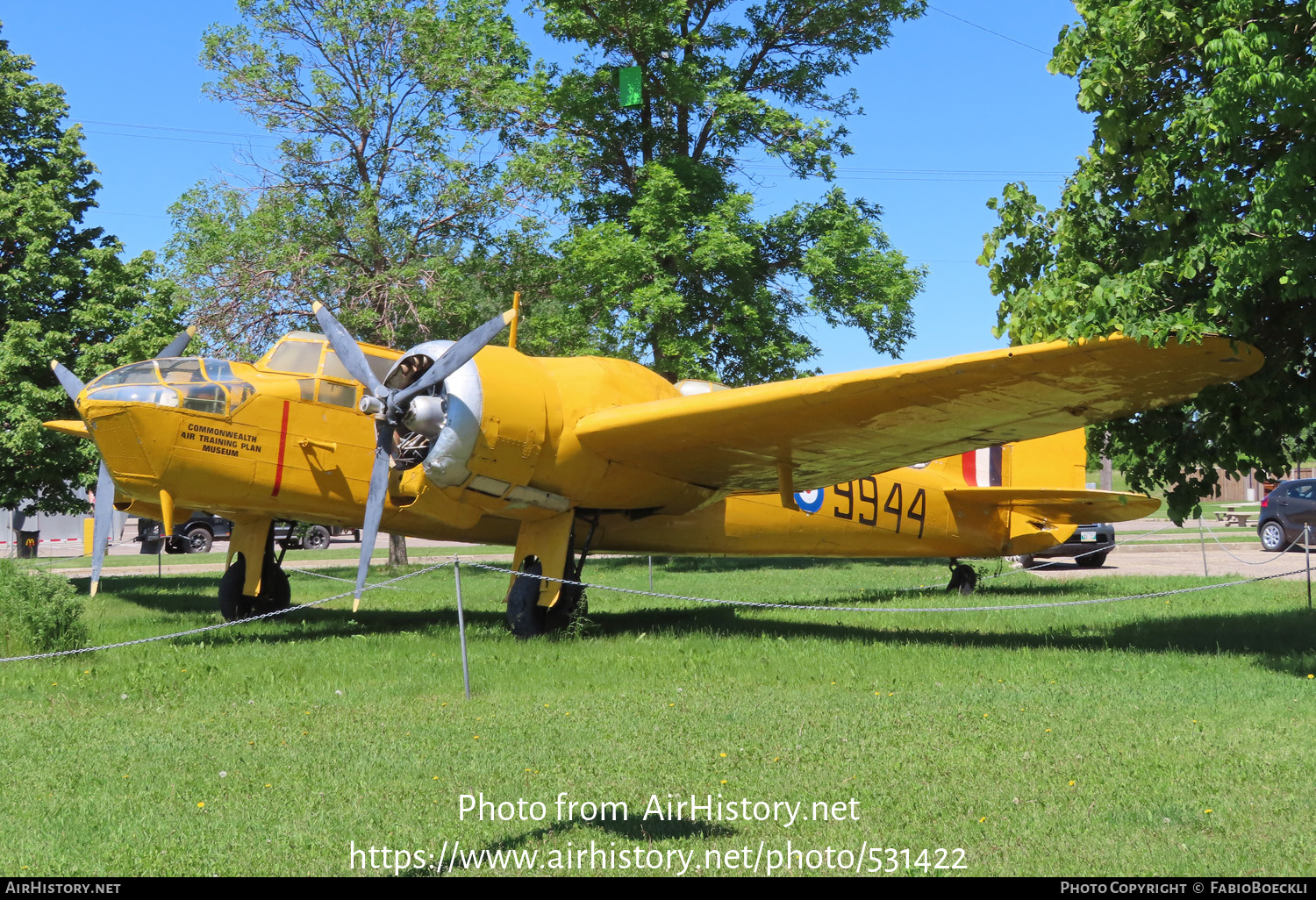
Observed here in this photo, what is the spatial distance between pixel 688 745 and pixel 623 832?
1.78 m

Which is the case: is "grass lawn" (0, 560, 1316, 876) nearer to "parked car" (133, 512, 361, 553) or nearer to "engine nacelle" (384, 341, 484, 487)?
"engine nacelle" (384, 341, 484, 487)

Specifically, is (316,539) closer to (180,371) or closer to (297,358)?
(297,358)

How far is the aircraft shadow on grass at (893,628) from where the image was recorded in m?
10.9

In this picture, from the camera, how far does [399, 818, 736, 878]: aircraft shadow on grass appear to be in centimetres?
498

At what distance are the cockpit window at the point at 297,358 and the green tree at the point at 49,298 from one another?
25.1ft

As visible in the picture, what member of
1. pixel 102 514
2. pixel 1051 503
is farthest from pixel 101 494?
pixel 1051 503

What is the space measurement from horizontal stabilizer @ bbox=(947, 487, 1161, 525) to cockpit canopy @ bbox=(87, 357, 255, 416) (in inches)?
414

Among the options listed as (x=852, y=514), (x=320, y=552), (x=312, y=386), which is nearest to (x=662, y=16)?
(x=852, y=514)

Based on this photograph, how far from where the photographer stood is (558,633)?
38.7 ft

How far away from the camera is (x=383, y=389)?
424 inches

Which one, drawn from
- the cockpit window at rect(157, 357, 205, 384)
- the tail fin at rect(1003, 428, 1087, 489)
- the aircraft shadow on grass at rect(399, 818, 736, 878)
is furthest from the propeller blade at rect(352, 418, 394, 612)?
the tail fin at rect(1003, 428, 1087, 489)

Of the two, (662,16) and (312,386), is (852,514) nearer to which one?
(312,386)

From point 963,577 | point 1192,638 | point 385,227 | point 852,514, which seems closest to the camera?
point 1192,638

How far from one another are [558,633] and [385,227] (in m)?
16.1
